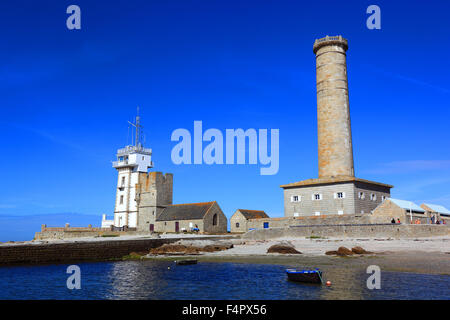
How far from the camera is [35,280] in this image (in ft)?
68.2

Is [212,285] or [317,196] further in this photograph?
[317,196]

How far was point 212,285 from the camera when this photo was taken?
18328mm

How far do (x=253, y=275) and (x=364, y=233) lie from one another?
17661 mm

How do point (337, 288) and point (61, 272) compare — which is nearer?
point (337, 288)

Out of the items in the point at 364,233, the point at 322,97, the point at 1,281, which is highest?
the point at 322,97

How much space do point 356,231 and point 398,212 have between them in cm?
570

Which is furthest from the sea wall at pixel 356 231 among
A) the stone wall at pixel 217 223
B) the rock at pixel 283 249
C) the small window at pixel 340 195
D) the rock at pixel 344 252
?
the stone wall at pixel 217 223

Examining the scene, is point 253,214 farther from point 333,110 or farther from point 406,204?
point 406,204

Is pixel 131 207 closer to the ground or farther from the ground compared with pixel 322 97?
closer to the ground

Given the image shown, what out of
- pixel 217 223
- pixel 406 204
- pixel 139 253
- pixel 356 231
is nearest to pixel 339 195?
pixel 356 231

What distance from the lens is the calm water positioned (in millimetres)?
15336

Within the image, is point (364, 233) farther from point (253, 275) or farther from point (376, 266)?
point (253, 275)
